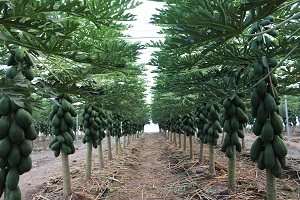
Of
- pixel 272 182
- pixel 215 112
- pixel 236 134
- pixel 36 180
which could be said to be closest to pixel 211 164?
pixel 215 112

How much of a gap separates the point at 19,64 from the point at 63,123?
1478mm

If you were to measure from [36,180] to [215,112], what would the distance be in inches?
212

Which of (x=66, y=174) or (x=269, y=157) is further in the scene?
(x=66, y=174)

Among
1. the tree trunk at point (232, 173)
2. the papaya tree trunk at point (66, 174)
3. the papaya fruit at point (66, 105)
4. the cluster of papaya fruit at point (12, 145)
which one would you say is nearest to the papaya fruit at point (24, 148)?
the cluster of papaya fruit at point (12, 145)

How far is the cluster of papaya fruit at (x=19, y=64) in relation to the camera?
8.38ft

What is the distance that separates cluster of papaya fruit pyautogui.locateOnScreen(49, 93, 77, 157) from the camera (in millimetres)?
3961

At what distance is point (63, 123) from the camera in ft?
13.0

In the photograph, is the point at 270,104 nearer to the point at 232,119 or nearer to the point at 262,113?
the point at 262,113

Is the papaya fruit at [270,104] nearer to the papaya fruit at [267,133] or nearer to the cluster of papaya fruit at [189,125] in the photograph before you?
the papaya fruit at [267,133]

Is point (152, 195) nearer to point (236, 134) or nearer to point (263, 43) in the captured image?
point (236, 134)

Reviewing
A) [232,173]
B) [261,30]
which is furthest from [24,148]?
[232,173]

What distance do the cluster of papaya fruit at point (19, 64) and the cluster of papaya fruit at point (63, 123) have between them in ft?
4.03

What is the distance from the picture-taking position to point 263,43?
3088 mm

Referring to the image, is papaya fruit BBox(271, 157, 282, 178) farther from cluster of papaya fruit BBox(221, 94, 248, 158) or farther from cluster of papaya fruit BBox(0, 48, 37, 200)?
cluster of papaya fruit BBox(0, 48, 37, 200)
